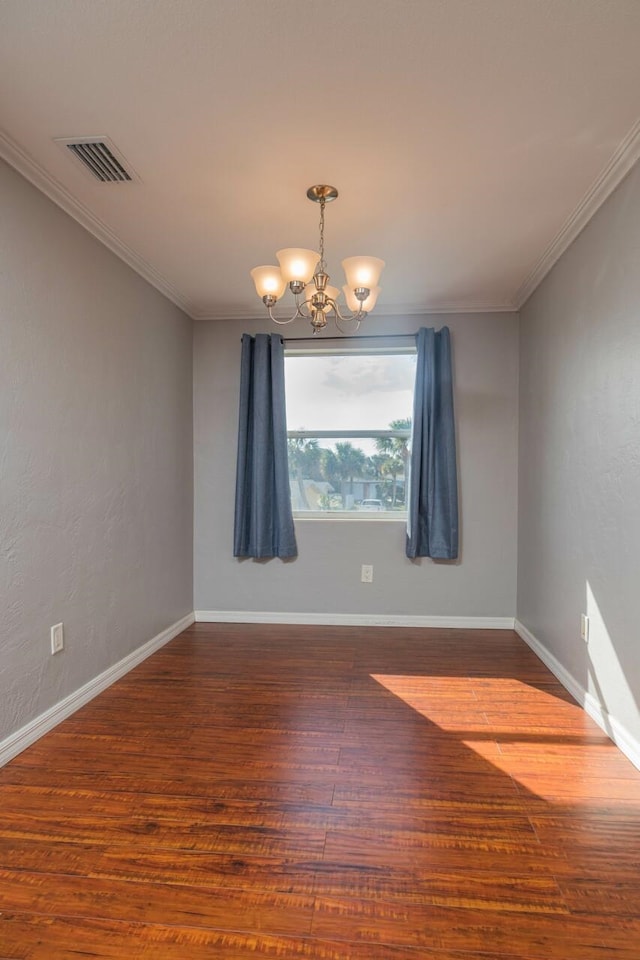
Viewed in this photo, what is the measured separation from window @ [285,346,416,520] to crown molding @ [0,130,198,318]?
1169mm

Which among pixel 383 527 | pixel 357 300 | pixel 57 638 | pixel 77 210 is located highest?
pixel 77 210

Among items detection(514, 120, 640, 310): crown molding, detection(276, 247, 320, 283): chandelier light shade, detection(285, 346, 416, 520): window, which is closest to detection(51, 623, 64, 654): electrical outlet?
detection(276, 247, 320, 283): chandelier light shade

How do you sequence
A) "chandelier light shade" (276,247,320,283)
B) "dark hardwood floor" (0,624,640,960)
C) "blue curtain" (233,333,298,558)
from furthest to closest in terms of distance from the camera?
"blue curtain" (233,333,298,558) < "chandelier light shade" (276,247,320,283) < "dark hardwood floor" (0,624,640,960)

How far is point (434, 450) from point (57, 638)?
8.80ft

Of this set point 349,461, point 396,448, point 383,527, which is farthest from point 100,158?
point 383,527

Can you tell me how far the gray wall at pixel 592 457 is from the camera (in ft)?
7.23

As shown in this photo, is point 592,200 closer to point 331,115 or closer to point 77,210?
point 331,115

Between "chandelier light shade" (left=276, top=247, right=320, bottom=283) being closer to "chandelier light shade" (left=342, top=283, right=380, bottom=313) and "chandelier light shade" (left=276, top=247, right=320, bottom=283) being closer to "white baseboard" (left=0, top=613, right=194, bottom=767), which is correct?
"chandelier light shade" (left=342, top=283, right=380, bottom=313)

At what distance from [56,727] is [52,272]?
2.01m

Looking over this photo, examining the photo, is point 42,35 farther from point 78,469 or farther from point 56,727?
point 56,727

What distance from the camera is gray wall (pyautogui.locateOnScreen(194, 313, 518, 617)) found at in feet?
13.3

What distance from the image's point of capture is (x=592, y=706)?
256cm

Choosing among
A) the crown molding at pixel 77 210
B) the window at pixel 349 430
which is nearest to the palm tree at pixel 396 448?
the window at pixel 349 430

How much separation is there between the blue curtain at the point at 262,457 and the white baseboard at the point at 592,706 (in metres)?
1.82
